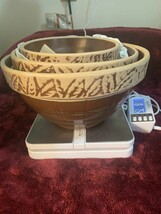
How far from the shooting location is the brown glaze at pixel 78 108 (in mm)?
421

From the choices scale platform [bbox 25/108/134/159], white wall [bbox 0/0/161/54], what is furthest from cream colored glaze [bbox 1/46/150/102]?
white wall [bbox 0/0/161/54]

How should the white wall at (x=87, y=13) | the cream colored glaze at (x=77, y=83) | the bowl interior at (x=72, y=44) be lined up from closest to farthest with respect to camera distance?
the cream colored glaze at (x=77, y=83) → the bowl interior at (x=72, y=44) → the white wall at (x=87, y=13)

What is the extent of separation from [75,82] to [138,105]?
11.2 inches

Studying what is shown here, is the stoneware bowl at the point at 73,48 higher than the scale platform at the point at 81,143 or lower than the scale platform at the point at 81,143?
higher

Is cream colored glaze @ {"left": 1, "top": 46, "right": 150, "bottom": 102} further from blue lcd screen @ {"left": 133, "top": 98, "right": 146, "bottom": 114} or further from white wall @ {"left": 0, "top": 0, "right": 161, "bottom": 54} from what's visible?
white wall @ {"left": 0, "top": 0, "right": 161, "bottom": 54}

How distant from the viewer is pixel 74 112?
44 cm

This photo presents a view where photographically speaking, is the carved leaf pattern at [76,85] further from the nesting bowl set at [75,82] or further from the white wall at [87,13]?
the white wall at [87,13]

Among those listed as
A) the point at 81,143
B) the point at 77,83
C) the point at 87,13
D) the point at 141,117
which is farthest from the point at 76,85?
the point at 87,13

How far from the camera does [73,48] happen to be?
0.62 m

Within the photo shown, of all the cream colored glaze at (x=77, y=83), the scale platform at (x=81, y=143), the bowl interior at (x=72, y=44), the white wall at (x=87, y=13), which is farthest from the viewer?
the white wall at (x=87, y=13)

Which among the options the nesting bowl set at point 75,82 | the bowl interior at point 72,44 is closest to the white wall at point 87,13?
the bowl interior at point 72,44

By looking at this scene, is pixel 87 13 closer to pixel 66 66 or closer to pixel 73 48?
pixel 73 48

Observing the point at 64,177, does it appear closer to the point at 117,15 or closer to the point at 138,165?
the point at 138,165

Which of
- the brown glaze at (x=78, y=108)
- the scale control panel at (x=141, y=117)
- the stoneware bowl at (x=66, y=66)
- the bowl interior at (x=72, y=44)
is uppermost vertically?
the stoneware bowl at (x=66, y=66)
